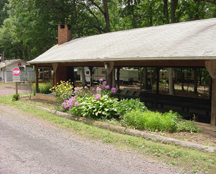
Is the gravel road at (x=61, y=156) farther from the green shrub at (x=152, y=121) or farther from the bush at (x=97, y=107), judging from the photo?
the green shrub at (x=152, y=121)

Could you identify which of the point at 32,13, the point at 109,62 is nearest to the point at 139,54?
the point at 109,62

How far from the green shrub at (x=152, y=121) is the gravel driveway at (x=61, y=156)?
1.57m

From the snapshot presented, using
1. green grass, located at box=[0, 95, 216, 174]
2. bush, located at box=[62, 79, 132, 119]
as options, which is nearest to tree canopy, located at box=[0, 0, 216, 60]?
bush, located at box=[62, 79, 132, 119]

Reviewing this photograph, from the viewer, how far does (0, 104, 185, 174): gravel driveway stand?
4.14 meters

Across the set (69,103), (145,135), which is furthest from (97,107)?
(145,135)

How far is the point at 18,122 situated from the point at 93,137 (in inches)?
139

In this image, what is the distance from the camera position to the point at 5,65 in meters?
30.6

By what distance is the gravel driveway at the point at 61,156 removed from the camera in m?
4.14

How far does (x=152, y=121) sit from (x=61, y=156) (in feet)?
9.90

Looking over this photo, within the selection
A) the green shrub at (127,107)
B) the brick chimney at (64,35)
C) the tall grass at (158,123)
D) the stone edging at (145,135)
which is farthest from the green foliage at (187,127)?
the brick chimney at (64,35)

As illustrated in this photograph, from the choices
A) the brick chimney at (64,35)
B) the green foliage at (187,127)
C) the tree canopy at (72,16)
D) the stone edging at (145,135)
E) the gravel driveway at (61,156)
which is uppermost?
the tree canopy at (72,16)

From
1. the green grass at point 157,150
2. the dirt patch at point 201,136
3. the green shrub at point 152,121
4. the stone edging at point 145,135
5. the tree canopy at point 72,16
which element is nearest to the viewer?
the green grass at point 157,150

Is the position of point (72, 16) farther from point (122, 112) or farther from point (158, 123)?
point (158, 123)

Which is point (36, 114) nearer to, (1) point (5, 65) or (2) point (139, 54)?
(2) point (139, 54)
